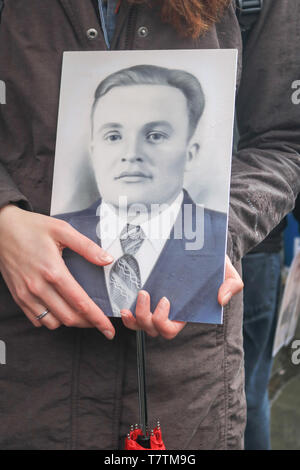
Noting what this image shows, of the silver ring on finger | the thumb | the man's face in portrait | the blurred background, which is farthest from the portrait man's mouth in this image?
the blurred background

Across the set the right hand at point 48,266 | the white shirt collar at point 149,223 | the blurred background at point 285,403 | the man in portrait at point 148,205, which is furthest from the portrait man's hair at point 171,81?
the blurred background at point 285,403

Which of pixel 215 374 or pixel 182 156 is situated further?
pixel 215 374

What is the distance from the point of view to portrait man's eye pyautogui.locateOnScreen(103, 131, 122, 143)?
71cm

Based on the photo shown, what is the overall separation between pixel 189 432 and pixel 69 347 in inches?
9.0

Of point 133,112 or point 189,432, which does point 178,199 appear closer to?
point 133,112

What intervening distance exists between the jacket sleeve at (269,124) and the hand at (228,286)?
Answer: 0.28 ft

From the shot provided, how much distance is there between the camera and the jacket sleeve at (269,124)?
80 cm

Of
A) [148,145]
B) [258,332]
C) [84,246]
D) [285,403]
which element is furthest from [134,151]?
[285,403]

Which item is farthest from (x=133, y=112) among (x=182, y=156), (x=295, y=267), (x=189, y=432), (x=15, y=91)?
(x=295, y=267)

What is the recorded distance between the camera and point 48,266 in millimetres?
670

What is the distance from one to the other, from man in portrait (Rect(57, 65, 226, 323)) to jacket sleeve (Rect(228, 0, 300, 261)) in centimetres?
12

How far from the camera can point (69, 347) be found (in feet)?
2.61

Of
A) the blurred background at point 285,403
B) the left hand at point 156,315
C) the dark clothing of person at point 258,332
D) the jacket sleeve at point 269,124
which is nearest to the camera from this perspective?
the left hand at point 156,315

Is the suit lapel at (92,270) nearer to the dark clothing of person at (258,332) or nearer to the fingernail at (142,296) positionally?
the fingernail at (142,296)
